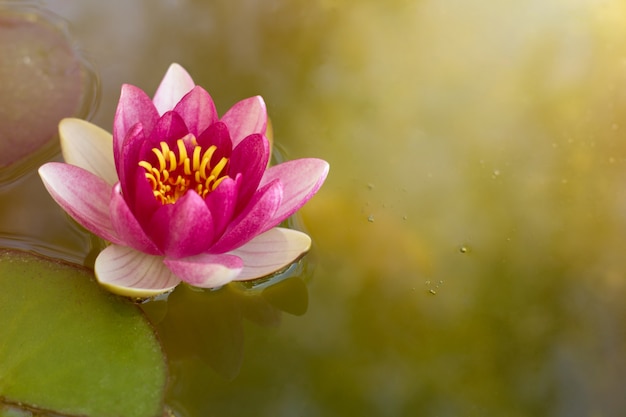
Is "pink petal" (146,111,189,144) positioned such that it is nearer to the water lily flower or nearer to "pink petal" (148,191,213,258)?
the water lily flower

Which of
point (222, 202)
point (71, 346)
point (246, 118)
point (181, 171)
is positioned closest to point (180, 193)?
point (181, 171)

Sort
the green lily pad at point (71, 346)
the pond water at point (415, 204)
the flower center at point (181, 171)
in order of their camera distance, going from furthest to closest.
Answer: the pond water at point (415, 204) < the flower center at point (181, 171) < the green lily pad at point (71, 346)

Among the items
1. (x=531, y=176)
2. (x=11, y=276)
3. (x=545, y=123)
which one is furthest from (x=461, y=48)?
(x=11, y=276)

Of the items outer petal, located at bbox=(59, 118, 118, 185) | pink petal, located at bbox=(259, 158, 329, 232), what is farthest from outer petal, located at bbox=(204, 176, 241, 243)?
outer petal, located at bbox=(59, 118, 118, 185)

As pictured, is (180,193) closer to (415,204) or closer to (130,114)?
(130,114)

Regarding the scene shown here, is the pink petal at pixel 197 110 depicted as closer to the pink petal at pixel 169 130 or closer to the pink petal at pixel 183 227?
the pink petal at pixel 169 130

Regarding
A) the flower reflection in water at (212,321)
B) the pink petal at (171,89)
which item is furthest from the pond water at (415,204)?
the pink petal at (171,89)
